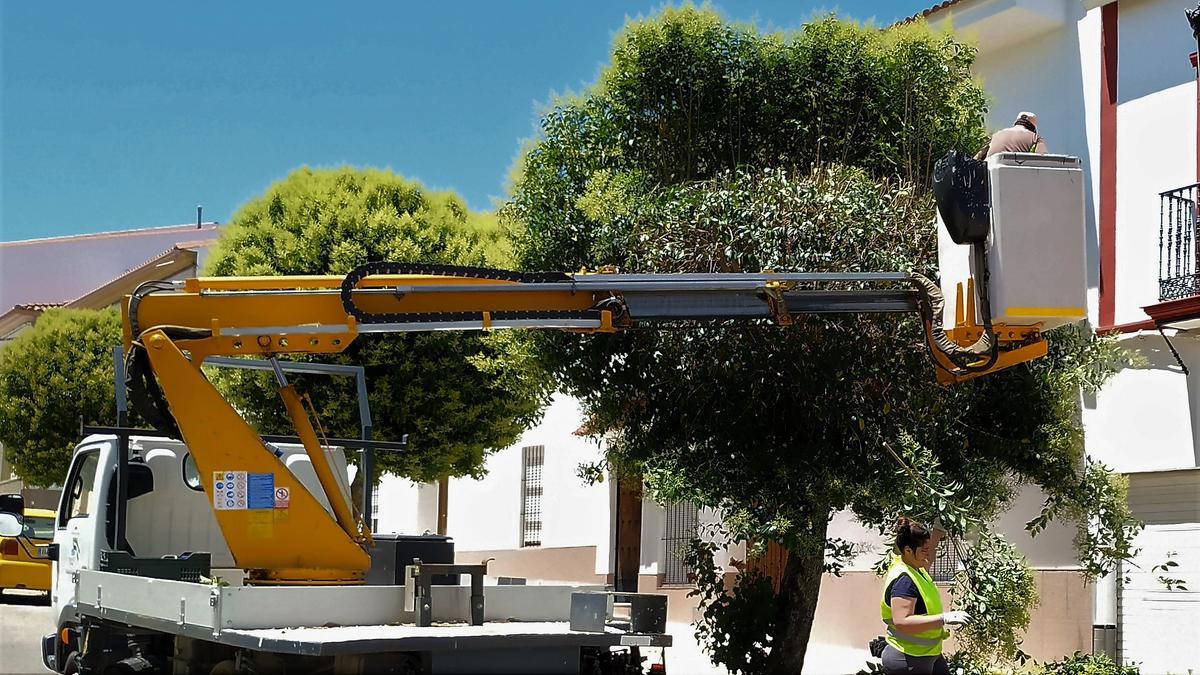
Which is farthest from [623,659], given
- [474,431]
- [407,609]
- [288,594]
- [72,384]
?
[72,384]

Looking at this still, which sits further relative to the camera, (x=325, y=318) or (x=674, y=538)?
(x=674, y=538)

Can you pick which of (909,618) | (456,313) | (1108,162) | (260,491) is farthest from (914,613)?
(1108,162)

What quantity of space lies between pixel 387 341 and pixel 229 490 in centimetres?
758

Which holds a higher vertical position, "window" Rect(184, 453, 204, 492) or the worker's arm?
"window" Rect(184, 453, 204, 492)

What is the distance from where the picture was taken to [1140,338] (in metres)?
13.6

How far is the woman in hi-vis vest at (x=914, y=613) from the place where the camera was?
6.83 metres

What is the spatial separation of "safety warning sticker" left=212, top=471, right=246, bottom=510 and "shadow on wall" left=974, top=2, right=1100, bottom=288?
369 inches

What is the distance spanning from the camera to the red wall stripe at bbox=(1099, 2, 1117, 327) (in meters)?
14.1

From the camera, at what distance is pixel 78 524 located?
9969 mm

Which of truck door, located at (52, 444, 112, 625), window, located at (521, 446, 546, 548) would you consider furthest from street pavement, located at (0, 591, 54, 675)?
window, located at (521, 446, 546, 548)

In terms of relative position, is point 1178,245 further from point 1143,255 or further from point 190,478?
point 190,478

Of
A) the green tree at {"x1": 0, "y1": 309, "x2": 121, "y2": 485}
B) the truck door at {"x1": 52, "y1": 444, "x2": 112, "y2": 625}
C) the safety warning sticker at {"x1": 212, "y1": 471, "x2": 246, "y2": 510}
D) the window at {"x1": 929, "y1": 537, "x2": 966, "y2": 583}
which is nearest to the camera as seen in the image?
the safety warning sticker at {"x1": 212, "y1": 471, "x2": 246, "y2": 510}

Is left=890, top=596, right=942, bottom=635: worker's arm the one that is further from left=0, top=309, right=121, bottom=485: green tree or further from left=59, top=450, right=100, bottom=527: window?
left=0, top=309, right=121, bottom=485: green tree

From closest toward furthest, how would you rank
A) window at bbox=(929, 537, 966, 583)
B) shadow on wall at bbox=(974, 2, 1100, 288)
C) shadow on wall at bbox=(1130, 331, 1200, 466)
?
shadow on wall at bbox=(1130, 331, 1200, 466)
shadow on wall at bbox=(974, 2, 1100, 288)
window at bbox=(929, 537, 966, 583)
